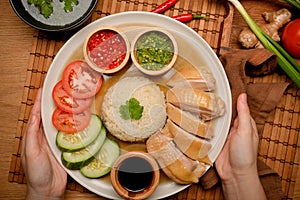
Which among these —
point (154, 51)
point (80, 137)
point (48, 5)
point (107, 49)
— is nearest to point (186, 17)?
point (154, 51)

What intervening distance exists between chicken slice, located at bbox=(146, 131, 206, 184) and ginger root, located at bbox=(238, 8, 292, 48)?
61cm

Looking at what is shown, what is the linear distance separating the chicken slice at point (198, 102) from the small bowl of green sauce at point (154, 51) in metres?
0.12

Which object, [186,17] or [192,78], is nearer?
[192,78]

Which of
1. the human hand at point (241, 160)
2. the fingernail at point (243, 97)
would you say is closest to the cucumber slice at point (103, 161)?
the human hand at point (241, 160)

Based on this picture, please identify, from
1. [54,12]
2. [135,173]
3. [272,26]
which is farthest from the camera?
[272,26]

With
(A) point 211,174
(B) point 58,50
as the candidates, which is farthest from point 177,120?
(B) point 58,50

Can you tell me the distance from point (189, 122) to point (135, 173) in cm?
32

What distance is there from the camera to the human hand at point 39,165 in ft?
7.11

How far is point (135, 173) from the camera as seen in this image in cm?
216

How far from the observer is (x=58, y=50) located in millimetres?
2344

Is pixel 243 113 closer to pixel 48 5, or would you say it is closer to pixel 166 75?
pixel 166 75

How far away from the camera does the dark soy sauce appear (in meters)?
2.15

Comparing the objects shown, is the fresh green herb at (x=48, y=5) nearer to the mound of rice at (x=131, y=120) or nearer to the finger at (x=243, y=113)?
the mound of rice at (x=131, y=120)

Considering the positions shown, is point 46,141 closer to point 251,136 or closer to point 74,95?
point 74,95
